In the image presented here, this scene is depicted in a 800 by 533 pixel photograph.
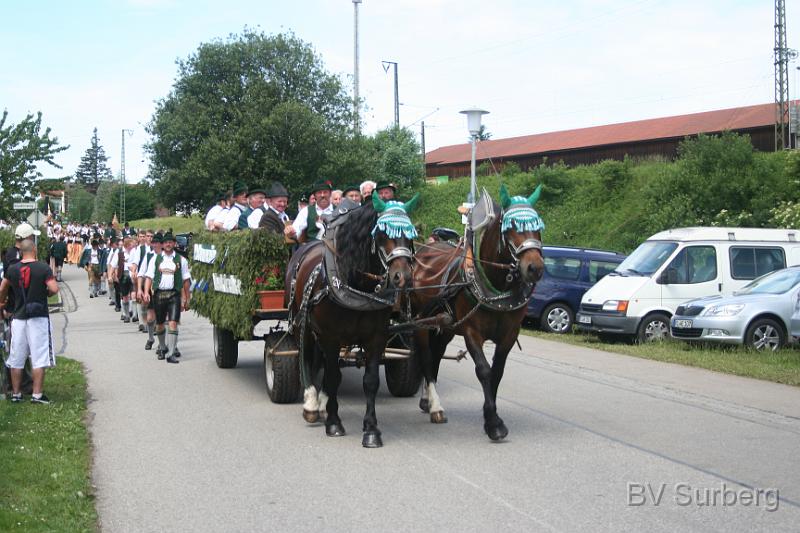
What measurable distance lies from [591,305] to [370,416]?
1022cm

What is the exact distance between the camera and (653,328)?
17047 millimetres

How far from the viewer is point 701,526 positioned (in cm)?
559

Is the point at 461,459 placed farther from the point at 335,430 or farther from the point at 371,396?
the point at 335,430

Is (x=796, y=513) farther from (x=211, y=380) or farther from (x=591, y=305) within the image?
(x=591, y=305)

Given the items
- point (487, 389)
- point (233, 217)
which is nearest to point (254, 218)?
point (233, 217)

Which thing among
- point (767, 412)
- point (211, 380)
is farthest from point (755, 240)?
point (211, 380)

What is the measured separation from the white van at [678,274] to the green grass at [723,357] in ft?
1.68

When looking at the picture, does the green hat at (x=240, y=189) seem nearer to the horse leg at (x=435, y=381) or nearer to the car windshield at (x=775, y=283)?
the horse leg at (x=435, y=381)

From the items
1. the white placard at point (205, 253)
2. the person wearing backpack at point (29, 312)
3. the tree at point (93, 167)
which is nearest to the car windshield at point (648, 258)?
the white placard at point (205, 253)

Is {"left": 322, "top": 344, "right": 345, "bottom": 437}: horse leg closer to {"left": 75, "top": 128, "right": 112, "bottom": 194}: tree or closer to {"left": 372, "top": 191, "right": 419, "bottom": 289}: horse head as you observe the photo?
{"left": 372, "top": 191, "right": 419, "bottom": 289}: horse head

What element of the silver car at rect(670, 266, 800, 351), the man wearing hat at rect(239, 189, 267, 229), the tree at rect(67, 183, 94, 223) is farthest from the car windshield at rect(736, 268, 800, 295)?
the tree at rect(67, 183, 94, 223)

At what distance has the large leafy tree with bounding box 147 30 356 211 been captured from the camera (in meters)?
41.6

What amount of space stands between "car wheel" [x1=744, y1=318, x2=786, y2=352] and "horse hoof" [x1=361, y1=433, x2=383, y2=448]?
29.8ft

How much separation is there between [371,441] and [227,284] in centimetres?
379
